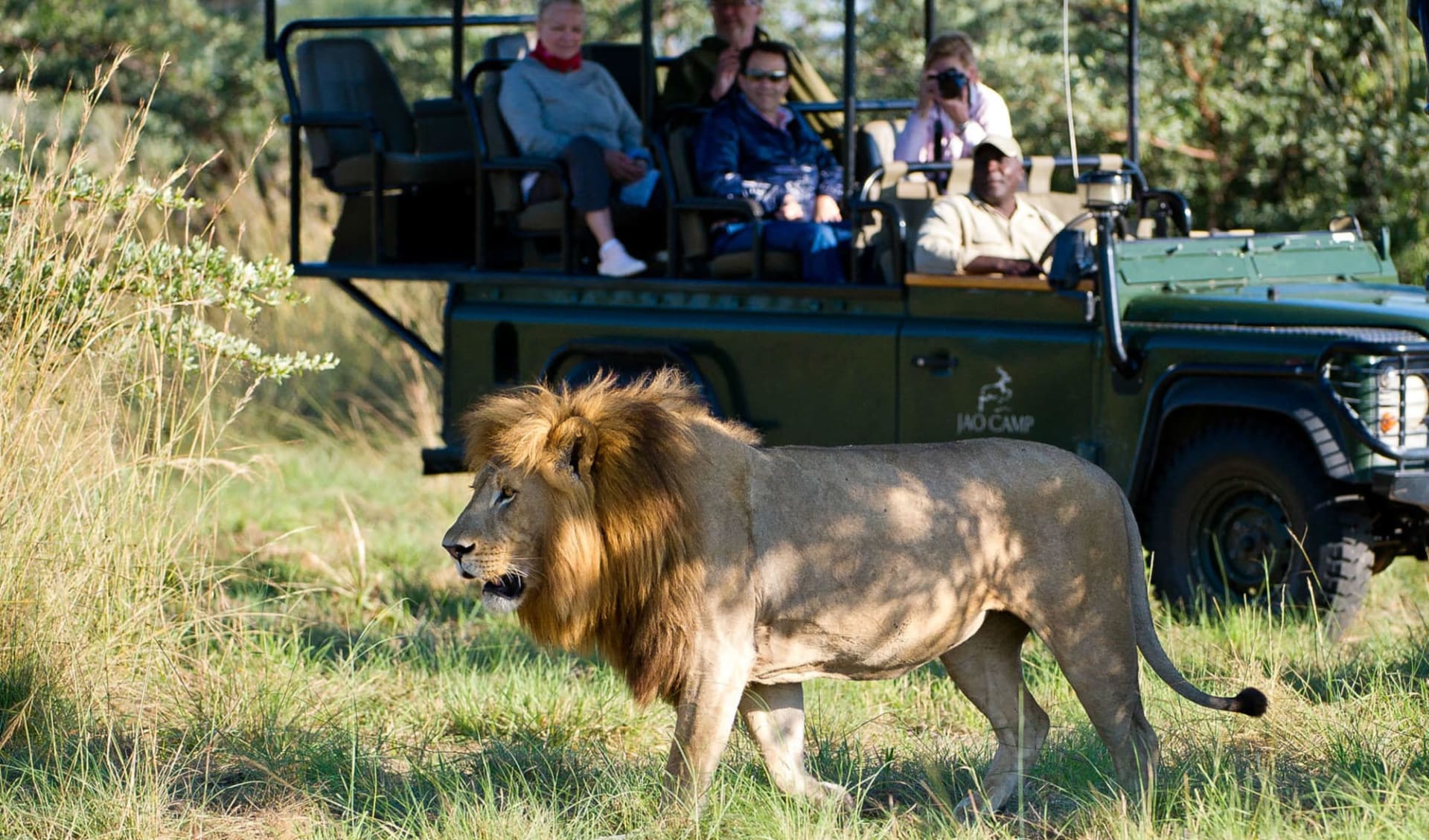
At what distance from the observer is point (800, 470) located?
12.5 feet

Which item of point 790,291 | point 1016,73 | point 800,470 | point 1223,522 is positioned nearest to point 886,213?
point 790,291

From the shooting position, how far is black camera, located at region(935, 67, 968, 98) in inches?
287

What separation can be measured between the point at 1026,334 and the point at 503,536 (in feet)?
9.92

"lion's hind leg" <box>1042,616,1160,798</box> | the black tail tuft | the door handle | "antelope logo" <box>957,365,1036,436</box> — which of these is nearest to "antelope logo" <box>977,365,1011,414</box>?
"antelope logo" <box>957,365,1036,436</box>

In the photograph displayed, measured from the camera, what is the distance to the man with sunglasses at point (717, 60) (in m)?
7.80

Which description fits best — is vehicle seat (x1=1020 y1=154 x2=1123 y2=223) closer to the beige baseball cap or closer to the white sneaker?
the beige baseball cap

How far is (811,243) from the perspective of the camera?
21.9 feet

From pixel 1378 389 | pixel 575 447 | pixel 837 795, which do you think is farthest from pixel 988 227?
pixel 575 447

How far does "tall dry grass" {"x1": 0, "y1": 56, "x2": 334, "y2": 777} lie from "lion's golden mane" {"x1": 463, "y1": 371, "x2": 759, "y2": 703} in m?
1.40

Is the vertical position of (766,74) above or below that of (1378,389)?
above

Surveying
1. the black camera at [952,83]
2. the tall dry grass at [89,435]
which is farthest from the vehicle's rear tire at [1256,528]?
the tall dry grass at [89,435]

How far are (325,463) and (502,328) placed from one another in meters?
2.87

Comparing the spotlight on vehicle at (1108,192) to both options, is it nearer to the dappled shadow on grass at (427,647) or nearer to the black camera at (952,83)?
the black camera at (952,83)

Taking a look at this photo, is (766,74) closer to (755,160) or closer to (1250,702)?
(755,160)
